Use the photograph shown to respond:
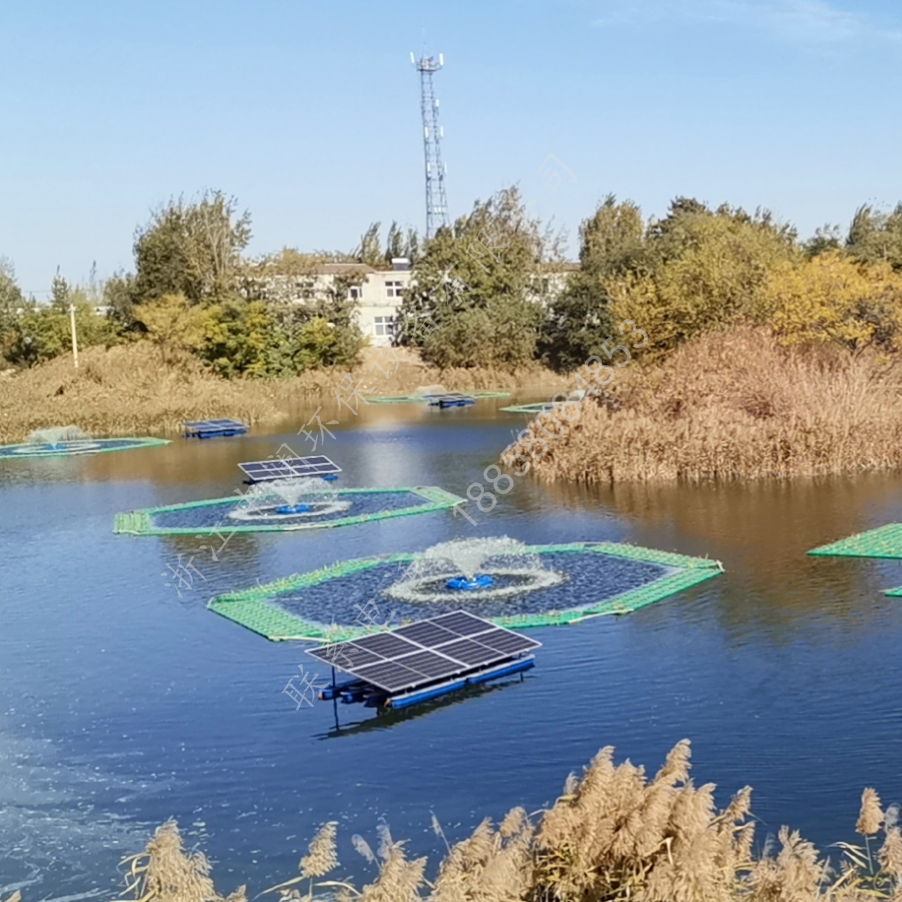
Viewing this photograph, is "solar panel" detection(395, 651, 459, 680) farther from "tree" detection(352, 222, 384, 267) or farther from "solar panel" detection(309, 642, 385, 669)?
"tree" detection(352, 222, 384, 267)

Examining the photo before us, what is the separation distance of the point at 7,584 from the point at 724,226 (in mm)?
22141

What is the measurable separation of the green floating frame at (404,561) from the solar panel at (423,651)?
882 millimetres

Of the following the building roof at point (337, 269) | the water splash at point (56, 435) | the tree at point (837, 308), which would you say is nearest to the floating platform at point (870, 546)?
the tree at point (837, 308)

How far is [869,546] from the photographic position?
1562 cm

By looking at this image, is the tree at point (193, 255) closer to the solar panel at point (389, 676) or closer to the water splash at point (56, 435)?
→ the water splash at point (56, 435)

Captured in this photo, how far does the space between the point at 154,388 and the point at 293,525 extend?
70.6ft

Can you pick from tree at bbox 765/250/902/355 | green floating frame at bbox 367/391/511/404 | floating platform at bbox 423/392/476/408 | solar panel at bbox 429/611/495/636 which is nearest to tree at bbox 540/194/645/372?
green floating frame at bbox 367/391/511/404

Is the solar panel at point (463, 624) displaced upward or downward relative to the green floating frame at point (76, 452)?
downward

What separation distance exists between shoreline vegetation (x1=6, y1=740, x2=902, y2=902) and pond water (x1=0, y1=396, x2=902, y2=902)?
1.52 meters

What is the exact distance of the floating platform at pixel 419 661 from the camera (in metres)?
11.0

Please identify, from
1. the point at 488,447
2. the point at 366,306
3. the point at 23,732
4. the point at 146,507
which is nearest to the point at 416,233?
the point at 366,306

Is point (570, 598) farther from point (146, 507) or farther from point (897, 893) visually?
point (146, 507)

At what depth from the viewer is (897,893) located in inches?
227

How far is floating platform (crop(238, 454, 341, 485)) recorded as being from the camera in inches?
937
